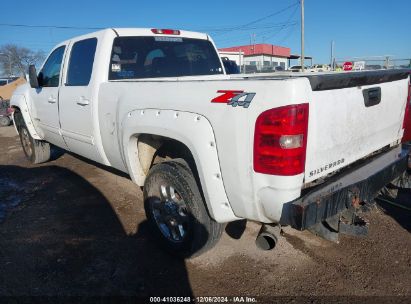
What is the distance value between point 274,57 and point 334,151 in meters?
50.9

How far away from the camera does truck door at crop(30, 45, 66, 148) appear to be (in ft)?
15.5

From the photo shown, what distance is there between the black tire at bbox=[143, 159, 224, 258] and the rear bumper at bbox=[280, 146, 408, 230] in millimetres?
799

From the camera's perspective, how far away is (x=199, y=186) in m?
2.82

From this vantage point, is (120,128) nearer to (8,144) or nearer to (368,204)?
(368,204)

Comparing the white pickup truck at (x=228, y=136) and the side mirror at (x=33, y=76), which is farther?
the side mirror at (x=33, y=76)

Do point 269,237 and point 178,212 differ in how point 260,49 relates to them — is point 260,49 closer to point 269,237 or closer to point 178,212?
point 178,212

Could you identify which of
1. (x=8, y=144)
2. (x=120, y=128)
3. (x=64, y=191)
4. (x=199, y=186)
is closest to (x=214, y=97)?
(x=199, y=186)

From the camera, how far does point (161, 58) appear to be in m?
4.25

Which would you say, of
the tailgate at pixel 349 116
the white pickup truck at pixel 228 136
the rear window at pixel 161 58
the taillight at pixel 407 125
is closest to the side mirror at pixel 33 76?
the white pickup truck at pixel 228 136

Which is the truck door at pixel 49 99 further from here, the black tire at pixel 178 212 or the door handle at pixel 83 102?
the black tire at pixel 178 212

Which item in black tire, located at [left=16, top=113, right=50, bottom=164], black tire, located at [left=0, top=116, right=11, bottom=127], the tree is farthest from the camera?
the tree

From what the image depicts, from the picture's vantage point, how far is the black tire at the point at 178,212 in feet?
9.14

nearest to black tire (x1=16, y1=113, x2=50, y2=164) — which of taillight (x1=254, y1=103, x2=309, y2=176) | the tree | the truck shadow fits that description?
the truck shadow

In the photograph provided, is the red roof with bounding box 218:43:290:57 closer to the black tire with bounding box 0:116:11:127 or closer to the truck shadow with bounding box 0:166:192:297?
the black tire with bounding box 0:116:11:127
